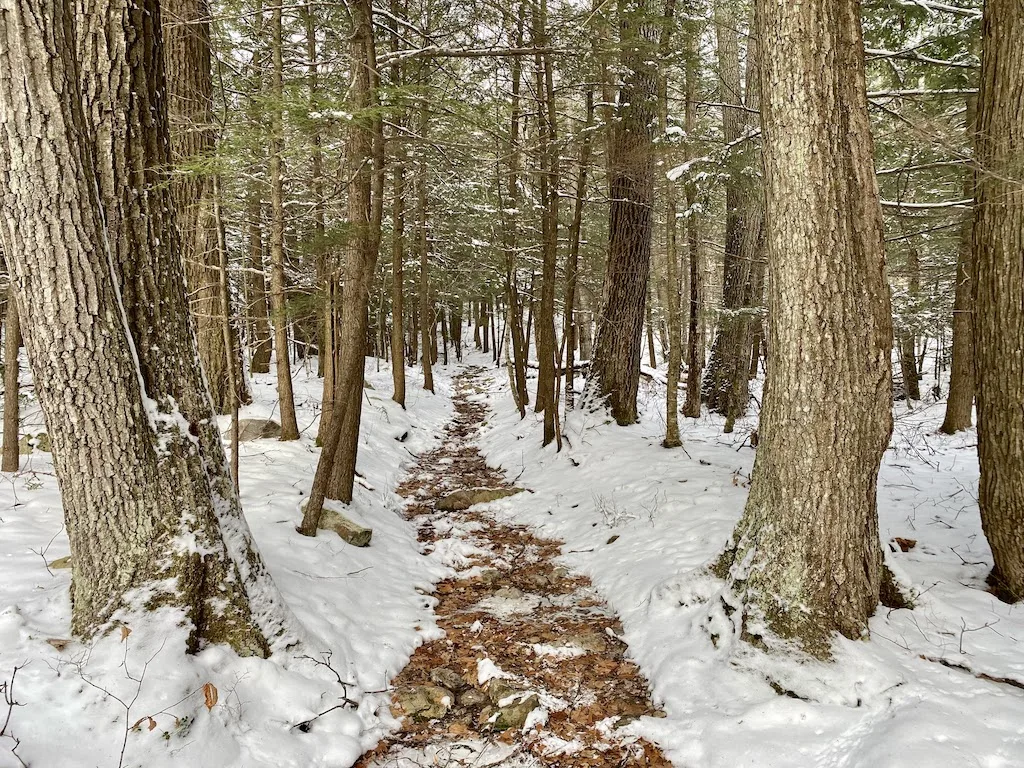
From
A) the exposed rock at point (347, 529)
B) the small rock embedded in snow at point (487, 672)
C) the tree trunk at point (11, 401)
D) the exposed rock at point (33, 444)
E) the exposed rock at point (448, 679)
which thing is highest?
the tree trunk at point (11, 401)

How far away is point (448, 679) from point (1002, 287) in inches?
198

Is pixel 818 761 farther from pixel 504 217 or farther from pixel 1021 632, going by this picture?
pixel 504 217

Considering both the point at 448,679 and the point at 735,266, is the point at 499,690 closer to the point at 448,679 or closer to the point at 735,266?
the point at 448,679

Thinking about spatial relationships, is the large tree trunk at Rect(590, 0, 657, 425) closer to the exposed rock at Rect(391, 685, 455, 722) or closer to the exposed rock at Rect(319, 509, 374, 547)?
the exposed rock at Rect(319, 509, 374, 547)

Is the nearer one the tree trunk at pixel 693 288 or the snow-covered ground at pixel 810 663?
the snow-covered ground at pixel 810 663

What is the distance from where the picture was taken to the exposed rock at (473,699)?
3.96 metres

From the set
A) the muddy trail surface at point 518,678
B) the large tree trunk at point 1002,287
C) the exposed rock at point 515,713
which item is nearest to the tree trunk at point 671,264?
the muddy trail surface at point 518,678

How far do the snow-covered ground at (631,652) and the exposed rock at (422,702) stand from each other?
13 cm

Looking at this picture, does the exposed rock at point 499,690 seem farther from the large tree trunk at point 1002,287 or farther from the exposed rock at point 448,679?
the large tree trunk at point 1002,287

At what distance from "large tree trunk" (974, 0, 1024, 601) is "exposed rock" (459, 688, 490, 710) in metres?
3.90

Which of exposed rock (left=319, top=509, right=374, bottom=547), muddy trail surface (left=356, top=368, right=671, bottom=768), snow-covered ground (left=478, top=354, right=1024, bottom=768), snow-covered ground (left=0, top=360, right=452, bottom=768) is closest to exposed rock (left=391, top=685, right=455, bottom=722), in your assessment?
muddy trail surface (left=356, top=368, right=671, bottom=768)

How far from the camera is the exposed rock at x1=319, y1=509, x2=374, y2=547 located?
6336 mm

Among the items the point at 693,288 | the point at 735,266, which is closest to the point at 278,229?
the point at 693,288

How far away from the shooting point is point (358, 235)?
244 inches
